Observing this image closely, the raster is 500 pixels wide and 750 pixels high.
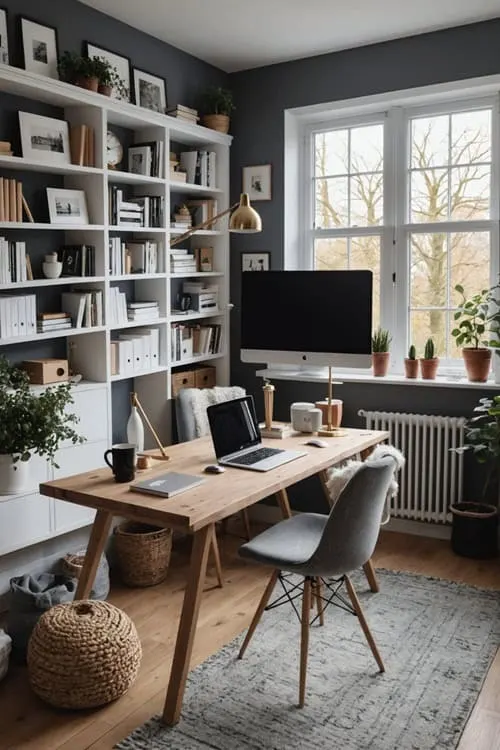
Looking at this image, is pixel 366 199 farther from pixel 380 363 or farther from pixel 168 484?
pixel 168 484

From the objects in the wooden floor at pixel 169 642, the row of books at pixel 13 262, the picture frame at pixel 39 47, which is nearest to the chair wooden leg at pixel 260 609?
the wooden floor at pixel 169 642

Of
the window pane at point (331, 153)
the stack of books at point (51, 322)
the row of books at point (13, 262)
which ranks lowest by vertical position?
the stack of books at point (51, 322)

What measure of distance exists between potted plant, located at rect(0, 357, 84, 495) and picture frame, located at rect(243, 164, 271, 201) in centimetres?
205

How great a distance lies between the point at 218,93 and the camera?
4469mm

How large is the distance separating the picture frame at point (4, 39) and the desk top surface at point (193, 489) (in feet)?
6.01

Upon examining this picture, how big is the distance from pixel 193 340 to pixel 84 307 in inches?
41.1

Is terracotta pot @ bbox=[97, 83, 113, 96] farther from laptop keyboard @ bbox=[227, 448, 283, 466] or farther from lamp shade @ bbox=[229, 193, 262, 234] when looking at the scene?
laptop keyboard @ bbox=[227, 448, 283, 466]

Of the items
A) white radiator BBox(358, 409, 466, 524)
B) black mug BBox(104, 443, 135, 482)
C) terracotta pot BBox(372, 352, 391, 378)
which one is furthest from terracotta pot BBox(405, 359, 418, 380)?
black mug BBox(104, 443, 135, 482)

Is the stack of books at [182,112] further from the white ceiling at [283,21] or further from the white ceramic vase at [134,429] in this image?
the white ceramic vase at [134,429]

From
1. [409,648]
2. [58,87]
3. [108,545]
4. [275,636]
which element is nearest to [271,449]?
[275,636]

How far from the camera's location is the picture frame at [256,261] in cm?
467

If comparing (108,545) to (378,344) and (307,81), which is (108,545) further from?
(307,81)

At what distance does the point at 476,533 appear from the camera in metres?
3.95

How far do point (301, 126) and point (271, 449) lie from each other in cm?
241
